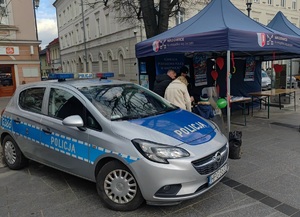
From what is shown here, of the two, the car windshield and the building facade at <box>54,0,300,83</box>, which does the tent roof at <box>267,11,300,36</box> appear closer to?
the car windshield

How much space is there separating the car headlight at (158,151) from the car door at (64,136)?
32.1 inches

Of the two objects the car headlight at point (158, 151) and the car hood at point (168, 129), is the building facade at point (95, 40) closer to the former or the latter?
the car hood at point (168, 129)

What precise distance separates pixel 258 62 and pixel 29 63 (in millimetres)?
12431

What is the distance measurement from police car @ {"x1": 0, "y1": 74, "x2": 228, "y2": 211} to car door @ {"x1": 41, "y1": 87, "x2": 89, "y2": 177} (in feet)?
0.04

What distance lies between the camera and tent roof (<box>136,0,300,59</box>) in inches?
207

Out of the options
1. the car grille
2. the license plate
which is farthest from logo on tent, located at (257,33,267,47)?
the license plate

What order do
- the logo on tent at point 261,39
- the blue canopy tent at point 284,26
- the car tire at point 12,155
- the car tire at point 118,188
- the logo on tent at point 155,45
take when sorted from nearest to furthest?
the car tire at point 118,188 < the car tire at point 12,155 < the logo on tent at point 261,39 < the logo on tent at point 155,45 < the blue canopy tent at point 284,26

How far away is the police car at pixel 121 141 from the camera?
293cm

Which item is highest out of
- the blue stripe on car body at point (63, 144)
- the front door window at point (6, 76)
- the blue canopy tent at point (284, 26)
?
the blue canopy tent at point (284, 26)

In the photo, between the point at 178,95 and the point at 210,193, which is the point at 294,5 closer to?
the point at 178,95

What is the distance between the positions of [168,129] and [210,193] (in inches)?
45.4

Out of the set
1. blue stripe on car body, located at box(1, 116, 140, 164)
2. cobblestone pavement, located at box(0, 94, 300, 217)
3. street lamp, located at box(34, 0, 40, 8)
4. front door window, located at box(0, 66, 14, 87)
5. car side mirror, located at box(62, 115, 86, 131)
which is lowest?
cobblestone pavement, located at box(0, 94, 300, 217)

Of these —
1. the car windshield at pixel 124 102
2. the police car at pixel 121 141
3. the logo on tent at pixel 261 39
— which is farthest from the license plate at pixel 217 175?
the logo on tent at pixel 261 39

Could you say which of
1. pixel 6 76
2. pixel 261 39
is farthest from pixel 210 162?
pixel 6 76
